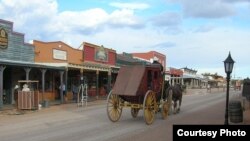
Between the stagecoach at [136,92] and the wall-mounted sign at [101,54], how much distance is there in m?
26.0

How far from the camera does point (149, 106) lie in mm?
19312

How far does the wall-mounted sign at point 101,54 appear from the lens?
153 ft

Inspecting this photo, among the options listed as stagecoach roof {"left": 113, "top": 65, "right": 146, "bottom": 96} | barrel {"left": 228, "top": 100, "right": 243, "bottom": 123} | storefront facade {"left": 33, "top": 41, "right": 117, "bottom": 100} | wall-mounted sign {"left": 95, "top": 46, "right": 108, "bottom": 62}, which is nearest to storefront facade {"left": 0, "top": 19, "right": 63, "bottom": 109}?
storefront facade {"left": 33, "top": 41, "right": 117, "bottom": 100}

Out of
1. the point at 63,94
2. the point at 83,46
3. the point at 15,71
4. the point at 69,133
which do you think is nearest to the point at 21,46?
the point at 15,71

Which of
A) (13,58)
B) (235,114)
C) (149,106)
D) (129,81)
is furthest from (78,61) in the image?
(235,114)

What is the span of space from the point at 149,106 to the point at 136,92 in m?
0.82

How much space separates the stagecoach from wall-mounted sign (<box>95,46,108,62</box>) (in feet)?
85.3

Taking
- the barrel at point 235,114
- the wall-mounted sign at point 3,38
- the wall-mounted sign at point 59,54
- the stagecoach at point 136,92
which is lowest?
the barrel at point 235,114

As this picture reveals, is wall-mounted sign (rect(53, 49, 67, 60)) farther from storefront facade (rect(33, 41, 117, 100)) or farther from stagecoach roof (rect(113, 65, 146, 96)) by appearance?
stagecoach roof (rect(113, 65, 146, 96))

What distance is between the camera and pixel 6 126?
61.5ft

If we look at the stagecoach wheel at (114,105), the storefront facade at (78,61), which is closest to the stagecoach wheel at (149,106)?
the stagecoach wheel at (114,105)

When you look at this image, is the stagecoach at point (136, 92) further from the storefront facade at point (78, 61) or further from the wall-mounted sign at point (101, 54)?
the wall-mounted sign at point (101, 54)

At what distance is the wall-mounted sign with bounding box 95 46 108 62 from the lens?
46631 mm

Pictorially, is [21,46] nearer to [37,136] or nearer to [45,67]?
[45,67]
